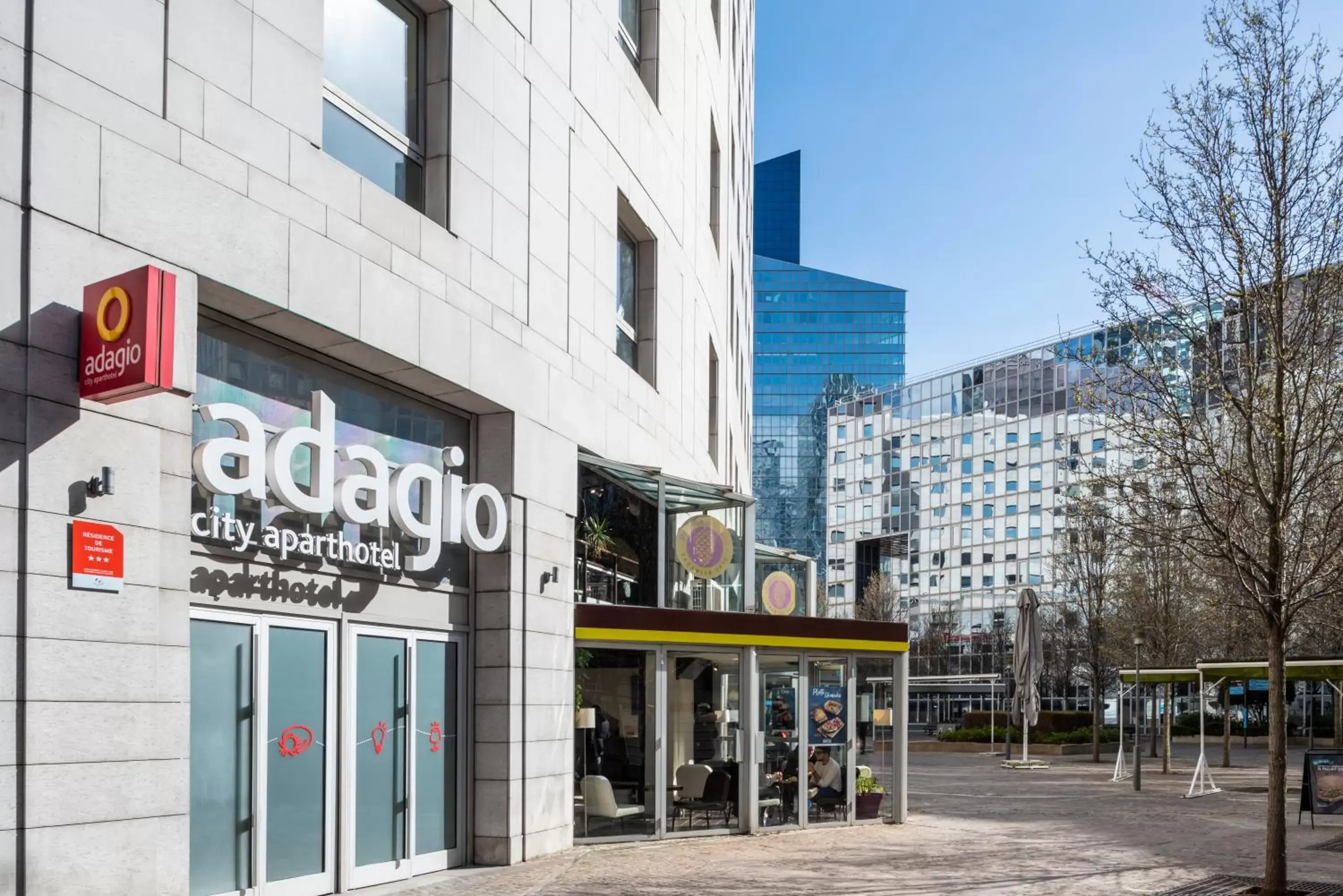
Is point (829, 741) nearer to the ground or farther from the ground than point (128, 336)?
nearer to the ground

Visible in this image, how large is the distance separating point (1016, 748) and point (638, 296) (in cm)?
3242

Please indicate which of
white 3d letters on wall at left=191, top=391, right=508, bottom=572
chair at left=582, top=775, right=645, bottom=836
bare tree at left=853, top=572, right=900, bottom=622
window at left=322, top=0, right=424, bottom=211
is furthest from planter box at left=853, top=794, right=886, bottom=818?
bare tree at left=853, top=572, right=900, bottom=622

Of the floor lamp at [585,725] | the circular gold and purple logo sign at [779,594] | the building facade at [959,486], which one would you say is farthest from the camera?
the building facade at [959,486]

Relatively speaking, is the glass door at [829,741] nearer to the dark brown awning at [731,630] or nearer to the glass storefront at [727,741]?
the glass storefront at [727,741]

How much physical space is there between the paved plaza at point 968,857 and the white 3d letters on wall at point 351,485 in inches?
137

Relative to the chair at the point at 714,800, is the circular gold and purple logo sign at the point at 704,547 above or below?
above

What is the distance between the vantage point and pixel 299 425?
11516 mm

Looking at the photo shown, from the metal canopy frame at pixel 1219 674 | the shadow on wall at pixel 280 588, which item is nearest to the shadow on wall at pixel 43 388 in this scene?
the shadow on wall at pixel 280 588

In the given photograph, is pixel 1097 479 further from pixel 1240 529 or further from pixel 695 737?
pixel 695 737

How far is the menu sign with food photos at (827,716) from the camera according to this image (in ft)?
61.7

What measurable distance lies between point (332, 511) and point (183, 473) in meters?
2.00

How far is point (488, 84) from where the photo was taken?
14375mm

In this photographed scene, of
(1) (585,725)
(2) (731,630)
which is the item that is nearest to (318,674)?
(1) (585,725)

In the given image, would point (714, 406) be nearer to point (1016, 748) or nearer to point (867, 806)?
point (867, 806)
